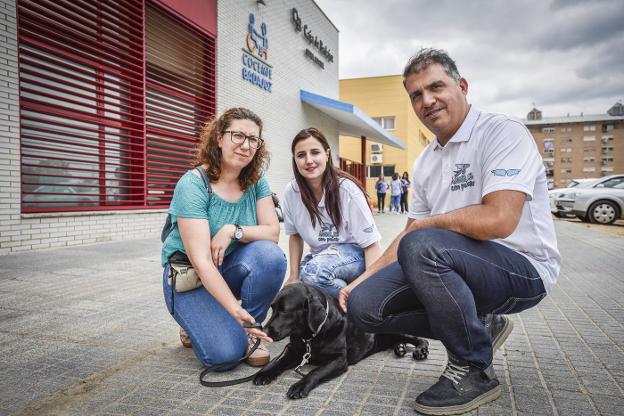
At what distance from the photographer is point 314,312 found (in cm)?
241

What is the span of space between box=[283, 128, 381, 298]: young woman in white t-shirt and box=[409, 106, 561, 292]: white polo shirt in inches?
36.0

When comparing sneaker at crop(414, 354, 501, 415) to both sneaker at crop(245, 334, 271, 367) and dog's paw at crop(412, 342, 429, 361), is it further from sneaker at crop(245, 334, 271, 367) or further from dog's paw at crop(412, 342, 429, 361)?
sneaker at crop(245, 334, 271, 367)

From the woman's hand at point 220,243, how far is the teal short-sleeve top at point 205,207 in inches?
4.5

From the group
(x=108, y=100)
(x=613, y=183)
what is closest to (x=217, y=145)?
(x=108, y=100)

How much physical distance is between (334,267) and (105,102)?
645cm

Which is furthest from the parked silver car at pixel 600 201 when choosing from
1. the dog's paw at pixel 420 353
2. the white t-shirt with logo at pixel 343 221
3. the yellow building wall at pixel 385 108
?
the yellow building wall at pixel 385 108

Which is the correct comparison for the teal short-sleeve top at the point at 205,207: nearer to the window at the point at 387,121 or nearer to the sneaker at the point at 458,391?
the sneaker at the point at 458,391

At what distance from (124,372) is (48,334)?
102cm

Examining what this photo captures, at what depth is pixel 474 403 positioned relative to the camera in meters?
2.08

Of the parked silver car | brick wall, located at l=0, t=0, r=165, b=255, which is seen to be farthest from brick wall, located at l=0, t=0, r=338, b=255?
the parked silver car

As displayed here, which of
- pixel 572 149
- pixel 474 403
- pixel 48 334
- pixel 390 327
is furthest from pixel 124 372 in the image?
pixel 572 149

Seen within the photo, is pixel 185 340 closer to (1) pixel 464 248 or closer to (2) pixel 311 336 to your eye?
(2) pixel 311 336

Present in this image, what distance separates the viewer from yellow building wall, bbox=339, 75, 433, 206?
106ft

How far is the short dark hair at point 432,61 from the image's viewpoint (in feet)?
7.84
